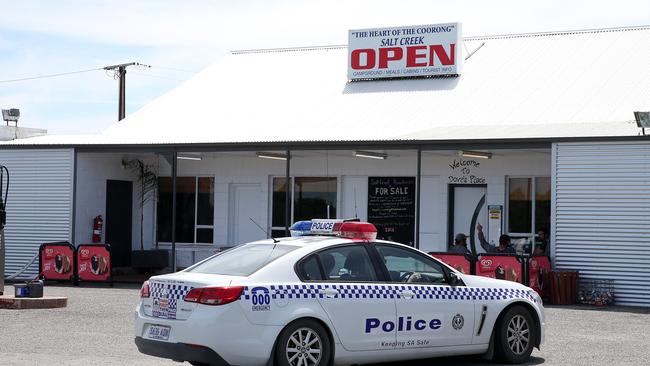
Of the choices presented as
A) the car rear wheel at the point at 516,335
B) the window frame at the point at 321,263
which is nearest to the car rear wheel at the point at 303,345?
the window frame at the point at 321,263

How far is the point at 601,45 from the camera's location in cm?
2644

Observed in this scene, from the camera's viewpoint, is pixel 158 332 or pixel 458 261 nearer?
pixel 158 332

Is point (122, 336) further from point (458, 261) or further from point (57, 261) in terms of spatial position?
point (57, 261)

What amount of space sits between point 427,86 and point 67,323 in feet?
46.2

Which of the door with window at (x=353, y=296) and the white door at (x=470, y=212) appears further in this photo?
the white door at (x=470, y=212)

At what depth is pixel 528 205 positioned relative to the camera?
2361 centimetres

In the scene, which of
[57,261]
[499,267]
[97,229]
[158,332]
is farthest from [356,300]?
[97,229]

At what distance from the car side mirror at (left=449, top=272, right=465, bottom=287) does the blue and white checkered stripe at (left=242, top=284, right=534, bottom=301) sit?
5cm

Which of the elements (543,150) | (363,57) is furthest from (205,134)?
(543,150)

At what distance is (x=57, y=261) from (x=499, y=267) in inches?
371

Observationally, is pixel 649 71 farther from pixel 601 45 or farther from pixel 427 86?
pixel 427 86

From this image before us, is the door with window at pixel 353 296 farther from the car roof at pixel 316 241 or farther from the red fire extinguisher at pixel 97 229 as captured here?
the red fire extinguisher at pixel 97 229

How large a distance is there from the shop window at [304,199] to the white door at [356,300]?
600 inches

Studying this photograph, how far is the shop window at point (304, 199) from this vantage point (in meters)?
26.0
